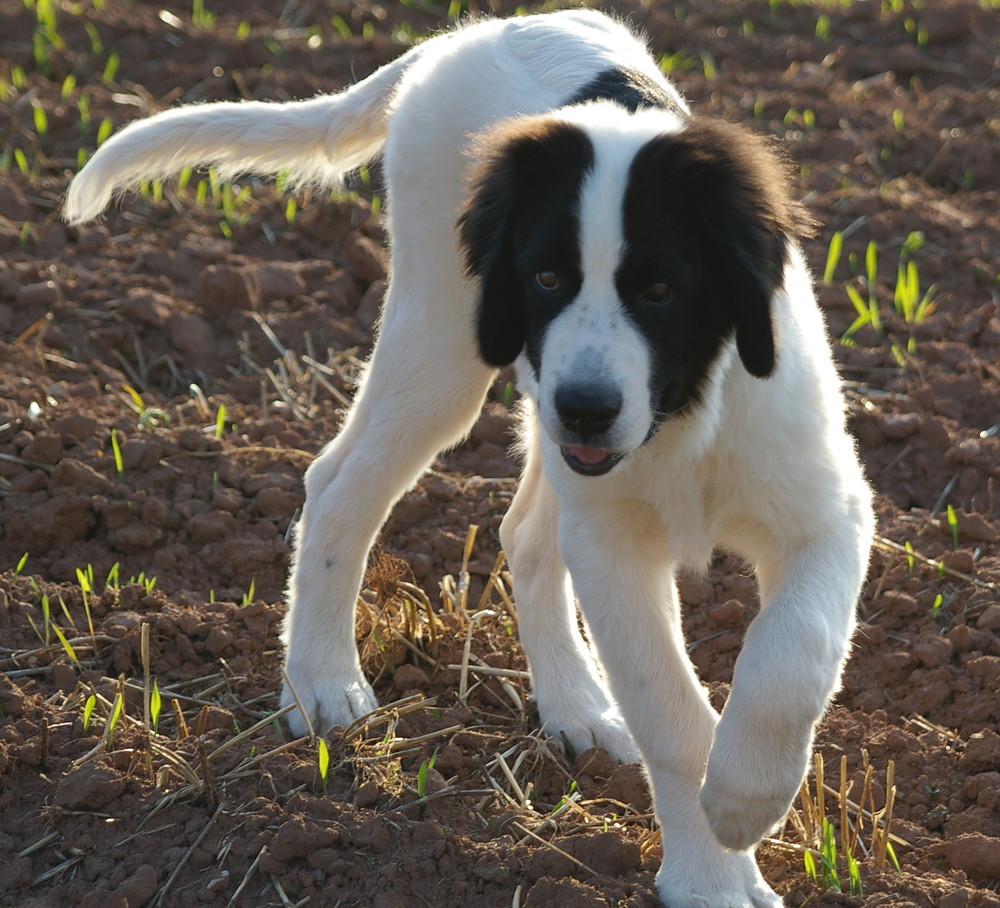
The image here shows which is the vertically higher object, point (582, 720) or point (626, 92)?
point (626, 92)

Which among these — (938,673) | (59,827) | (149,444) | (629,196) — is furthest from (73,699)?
(938,673)

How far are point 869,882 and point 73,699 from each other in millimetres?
1894

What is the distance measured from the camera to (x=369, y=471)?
12.0ft

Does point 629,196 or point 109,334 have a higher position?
point 629,196

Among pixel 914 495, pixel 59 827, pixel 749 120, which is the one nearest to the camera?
pixel 59 827

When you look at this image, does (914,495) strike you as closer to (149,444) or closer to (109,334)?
(149,444)

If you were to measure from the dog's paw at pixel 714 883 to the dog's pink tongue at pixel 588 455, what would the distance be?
2.61ft

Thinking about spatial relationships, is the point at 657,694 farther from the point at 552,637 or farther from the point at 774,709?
the point at 552,637

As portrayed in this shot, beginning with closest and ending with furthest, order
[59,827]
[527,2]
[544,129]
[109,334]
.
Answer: [544,129]
[59,827]
[109,334]
[527,2]

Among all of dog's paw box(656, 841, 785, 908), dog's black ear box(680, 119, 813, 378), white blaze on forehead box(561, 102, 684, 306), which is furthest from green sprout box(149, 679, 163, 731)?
dog's black ear box(680, 119, 813, 378)

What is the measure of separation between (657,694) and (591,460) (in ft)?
1.63

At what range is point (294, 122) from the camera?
3.98 meters

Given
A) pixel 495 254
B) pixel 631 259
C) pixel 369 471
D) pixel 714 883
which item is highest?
pixel 631 259

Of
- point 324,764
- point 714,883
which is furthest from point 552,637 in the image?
point 714,883
